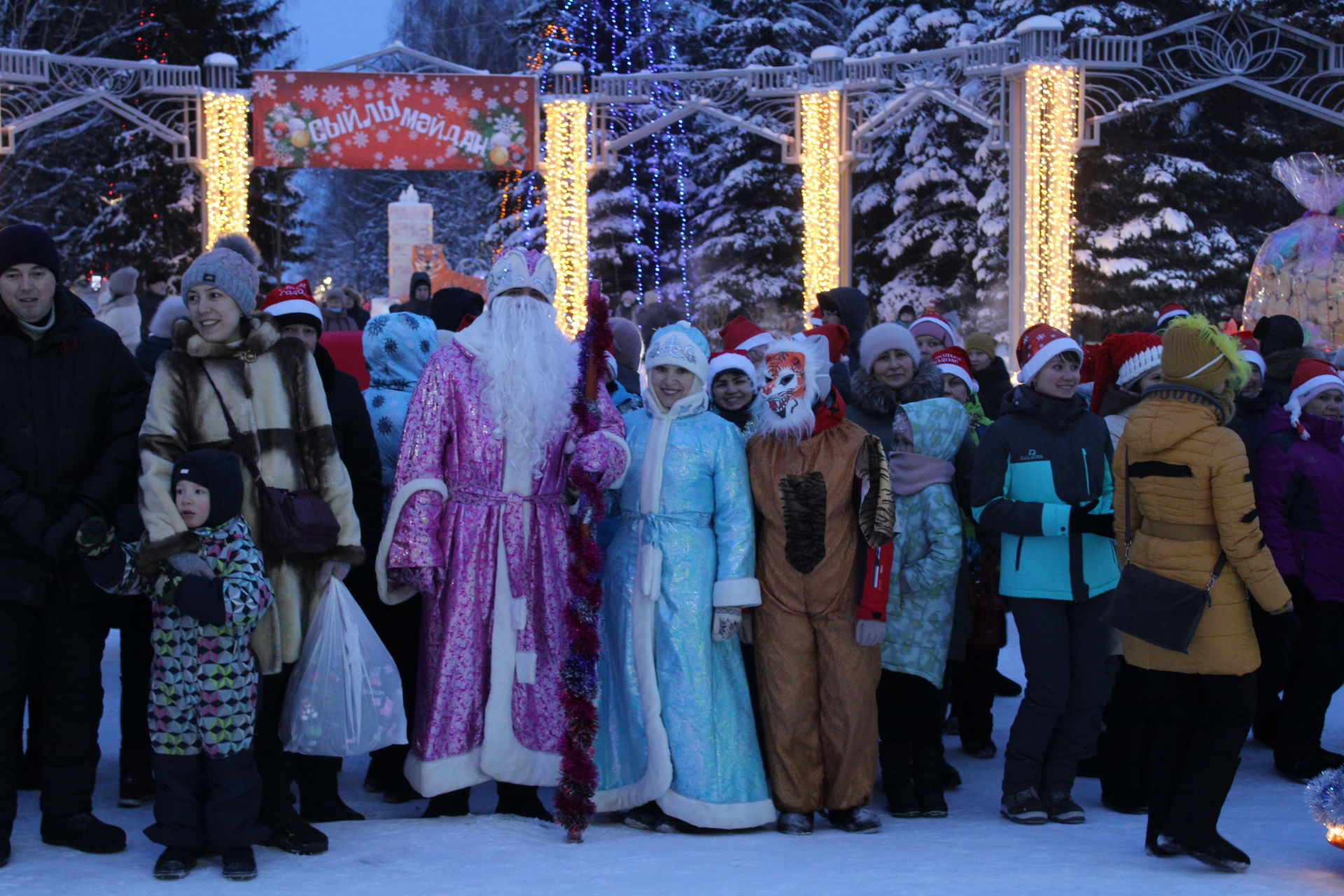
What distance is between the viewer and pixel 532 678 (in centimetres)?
518

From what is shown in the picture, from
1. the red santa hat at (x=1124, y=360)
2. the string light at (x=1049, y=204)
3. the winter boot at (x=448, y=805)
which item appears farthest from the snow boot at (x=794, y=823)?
the string light at (x=1049, y=204)

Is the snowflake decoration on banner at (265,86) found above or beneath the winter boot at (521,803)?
above

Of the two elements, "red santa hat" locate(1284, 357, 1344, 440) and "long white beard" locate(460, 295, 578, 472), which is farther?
"red santa hat" locate(1284, 357, 1344, 440)

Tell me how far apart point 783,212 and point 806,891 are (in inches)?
1144

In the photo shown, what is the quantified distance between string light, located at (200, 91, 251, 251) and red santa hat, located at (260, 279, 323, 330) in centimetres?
1216

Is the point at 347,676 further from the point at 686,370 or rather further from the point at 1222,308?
the point at 1222,308

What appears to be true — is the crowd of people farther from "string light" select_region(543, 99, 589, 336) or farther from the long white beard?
"string light" select_region(543, 99, 589, 336)

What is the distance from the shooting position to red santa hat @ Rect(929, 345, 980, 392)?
6680 millimetres

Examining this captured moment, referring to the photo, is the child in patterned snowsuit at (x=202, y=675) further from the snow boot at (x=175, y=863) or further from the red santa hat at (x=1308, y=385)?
the red santa hat at (x=1308, y=385)

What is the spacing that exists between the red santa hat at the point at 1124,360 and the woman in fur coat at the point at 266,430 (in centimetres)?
318

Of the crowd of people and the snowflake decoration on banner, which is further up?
the snowflake decoration on banner

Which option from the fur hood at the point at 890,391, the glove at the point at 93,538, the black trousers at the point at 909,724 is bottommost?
the black trousers at the point at 909,724

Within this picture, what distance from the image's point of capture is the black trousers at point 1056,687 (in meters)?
5.28

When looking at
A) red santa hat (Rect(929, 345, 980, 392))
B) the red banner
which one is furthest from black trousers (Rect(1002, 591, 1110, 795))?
the red banner
